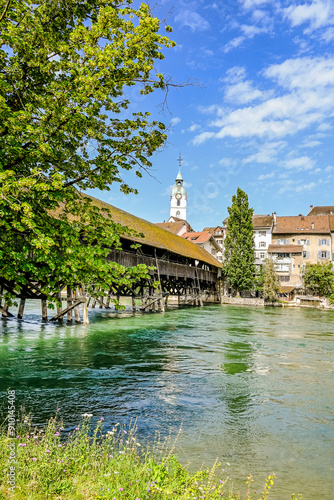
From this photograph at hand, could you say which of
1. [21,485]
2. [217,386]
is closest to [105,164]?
[21,485]

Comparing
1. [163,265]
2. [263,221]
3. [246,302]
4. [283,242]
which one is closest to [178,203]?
[263,221]

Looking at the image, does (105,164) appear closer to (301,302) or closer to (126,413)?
(126,413)

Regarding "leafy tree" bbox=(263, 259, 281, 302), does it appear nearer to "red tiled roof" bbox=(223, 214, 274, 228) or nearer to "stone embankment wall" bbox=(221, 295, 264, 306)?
"stone embankment wall" bbox=(221, 295, 264, 306)

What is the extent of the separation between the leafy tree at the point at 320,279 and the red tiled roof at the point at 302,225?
7.25 meters

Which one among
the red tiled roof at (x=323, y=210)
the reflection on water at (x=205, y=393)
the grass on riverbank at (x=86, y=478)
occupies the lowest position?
the reflection on water at (x=205, y=393)

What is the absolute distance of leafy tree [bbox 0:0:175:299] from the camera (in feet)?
12.8

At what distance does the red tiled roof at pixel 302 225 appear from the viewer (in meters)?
52.0

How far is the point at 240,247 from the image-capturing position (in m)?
45.5

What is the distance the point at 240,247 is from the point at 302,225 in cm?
1406

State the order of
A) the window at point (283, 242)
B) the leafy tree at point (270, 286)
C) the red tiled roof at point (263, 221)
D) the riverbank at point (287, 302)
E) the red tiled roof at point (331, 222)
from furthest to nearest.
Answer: the red tiled roof at point (263, 221) < the window at point (283, 242) < the red tiled roof at point (331, 222) < the leafy tree at point (270, 286) < the riverbank at point (287, 302)

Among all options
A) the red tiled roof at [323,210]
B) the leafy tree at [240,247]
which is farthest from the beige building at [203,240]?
the red tiled roof at [323,210]

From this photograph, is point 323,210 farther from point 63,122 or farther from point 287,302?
point 63,122

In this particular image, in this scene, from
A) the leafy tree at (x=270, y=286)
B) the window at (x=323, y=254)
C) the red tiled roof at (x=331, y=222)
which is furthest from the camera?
the red tiled roof at (x=331, y=222)

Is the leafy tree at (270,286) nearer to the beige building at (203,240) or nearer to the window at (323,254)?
the beige building at (203,240)
